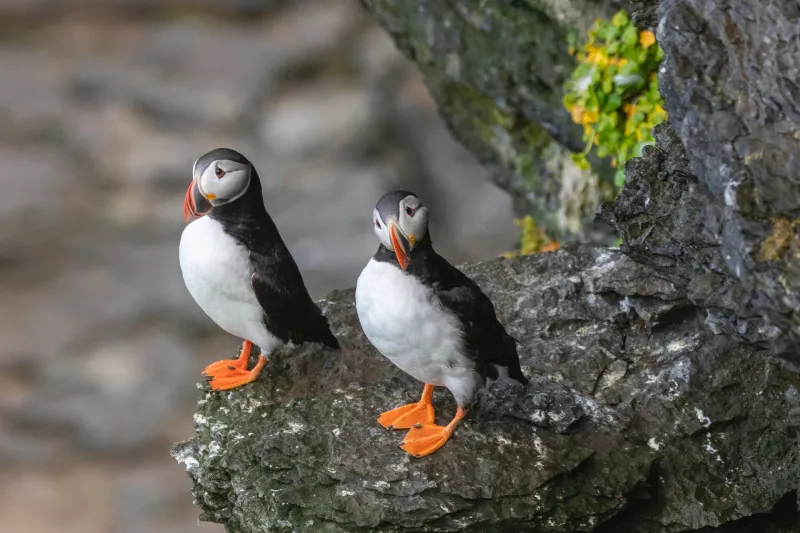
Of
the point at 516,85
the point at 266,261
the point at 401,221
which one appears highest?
the point at 516,85

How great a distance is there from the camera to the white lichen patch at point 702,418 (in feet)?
10.2

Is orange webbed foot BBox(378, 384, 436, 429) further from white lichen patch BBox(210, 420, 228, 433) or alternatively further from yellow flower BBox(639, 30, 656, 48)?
yellow flower BBox(639, 30, 656, 48)

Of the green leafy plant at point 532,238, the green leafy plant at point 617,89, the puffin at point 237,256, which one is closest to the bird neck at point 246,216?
the puffin at point 237,256

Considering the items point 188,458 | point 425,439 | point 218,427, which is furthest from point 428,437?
point 188,458

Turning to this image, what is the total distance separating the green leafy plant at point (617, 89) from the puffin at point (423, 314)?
1.67m

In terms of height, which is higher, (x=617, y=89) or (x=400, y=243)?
(x=617, y=89)

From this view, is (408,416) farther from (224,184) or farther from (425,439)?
(224,184)

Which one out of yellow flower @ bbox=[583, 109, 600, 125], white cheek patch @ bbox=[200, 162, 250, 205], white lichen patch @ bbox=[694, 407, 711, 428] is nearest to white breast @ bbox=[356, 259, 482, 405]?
white cheek patch @ bbox=[200, 162, 250, 205]

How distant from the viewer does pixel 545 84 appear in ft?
16.0

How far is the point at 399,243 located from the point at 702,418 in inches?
50.6

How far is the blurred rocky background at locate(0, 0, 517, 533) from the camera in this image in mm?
8086

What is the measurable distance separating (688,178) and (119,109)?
21.3 feet

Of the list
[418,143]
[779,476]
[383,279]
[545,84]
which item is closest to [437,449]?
[383,279]

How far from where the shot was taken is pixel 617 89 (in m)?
4.21
